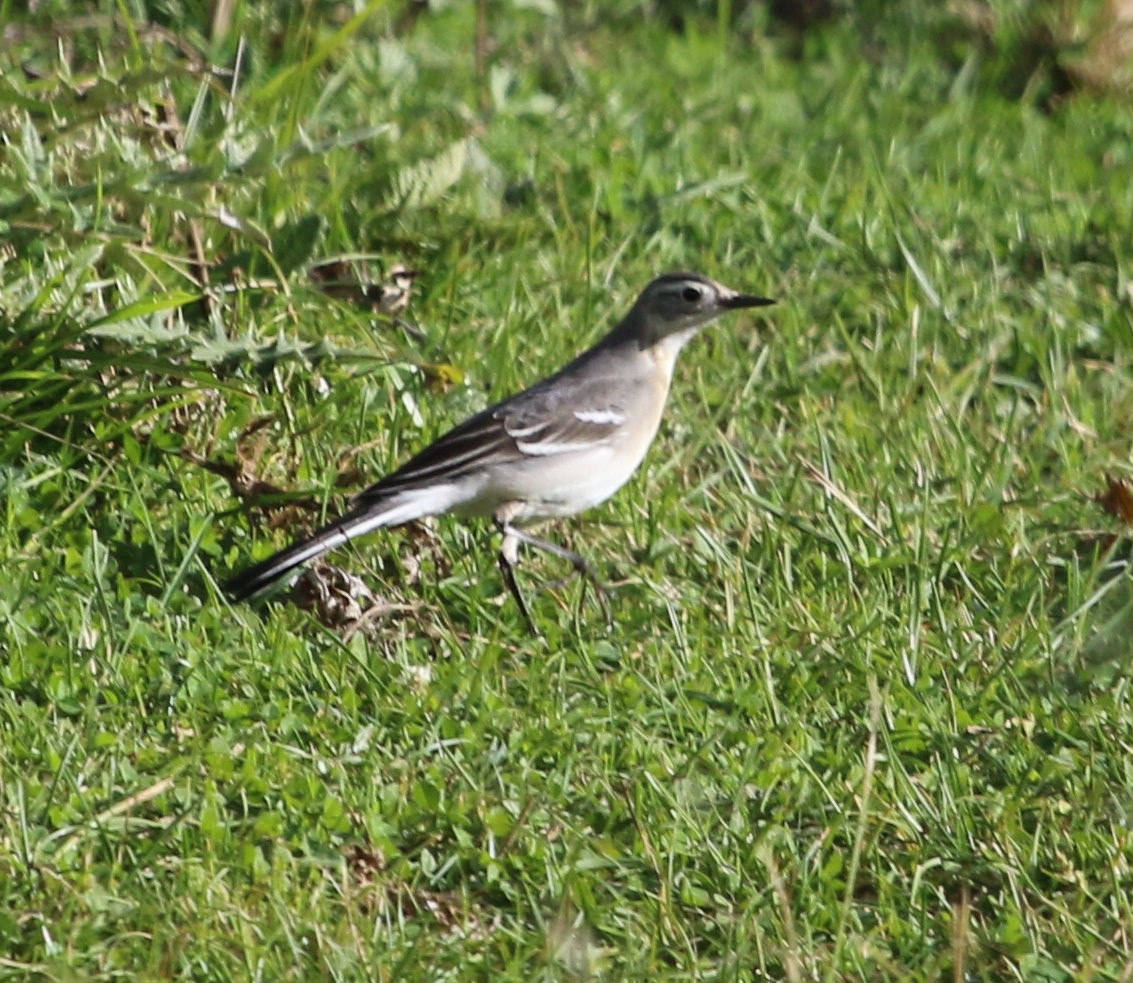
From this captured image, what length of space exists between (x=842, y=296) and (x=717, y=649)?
285cm

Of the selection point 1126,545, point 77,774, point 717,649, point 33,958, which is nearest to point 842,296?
point 1126,545

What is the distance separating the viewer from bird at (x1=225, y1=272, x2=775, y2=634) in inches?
255

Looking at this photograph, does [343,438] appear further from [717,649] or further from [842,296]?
[842,296]

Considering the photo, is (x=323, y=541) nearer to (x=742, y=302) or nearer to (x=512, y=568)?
(x=512, y=568)

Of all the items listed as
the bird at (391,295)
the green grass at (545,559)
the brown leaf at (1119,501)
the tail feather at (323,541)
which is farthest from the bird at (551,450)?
the brown leaf at (1119,501)

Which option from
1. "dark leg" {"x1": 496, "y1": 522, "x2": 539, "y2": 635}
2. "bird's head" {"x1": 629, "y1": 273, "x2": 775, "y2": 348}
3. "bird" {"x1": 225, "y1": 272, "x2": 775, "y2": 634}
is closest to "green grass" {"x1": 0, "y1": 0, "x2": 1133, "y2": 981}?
"dark leg" {"x1": 496, "y1": 522, "x2": 539, "y2": 635}

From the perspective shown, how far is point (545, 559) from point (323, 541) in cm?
114

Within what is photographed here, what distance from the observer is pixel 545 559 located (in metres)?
7.24

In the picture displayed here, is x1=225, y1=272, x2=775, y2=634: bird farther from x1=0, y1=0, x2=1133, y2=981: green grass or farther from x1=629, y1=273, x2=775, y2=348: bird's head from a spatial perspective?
x1=0, y1=0, x2=1133, y2=981: green grass

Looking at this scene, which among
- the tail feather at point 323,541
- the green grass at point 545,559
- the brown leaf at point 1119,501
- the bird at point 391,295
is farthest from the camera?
the bird at point 391,295

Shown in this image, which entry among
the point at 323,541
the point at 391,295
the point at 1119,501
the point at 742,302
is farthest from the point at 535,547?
the point at 1119,501

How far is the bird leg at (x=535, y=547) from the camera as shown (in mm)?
6656

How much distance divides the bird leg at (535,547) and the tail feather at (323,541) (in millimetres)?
465

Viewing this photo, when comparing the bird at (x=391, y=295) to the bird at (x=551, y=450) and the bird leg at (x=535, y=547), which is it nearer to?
the bird at (x=551, y=450)
